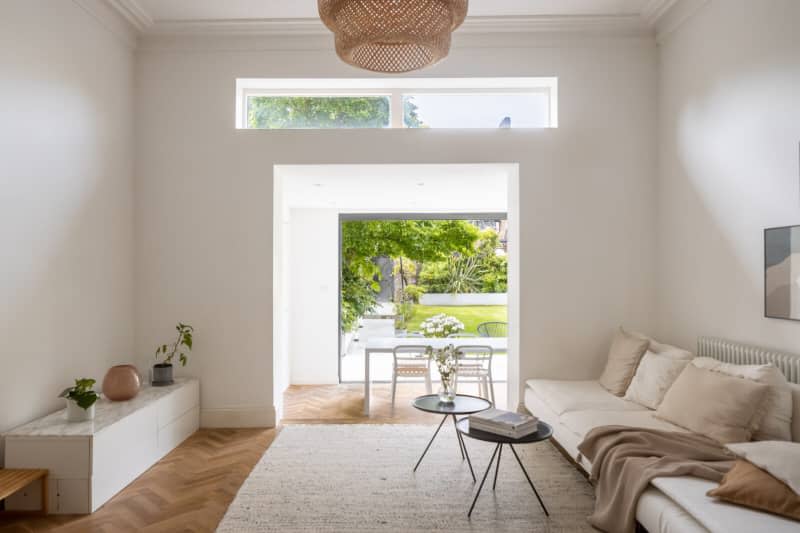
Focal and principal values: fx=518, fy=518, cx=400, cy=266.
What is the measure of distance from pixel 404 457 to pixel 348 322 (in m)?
3.38

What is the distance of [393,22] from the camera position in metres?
2.35

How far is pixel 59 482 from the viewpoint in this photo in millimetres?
2961

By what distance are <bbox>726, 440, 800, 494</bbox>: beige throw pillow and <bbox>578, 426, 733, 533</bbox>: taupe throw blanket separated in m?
0.17

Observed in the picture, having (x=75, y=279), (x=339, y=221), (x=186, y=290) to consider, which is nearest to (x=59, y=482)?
(x=75, y=279)

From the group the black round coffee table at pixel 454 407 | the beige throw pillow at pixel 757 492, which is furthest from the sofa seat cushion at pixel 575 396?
the beige throw pillow at pixel 757 492

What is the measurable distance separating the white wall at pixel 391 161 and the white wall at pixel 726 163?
27 cm

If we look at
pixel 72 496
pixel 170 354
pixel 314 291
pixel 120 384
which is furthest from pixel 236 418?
pixel 314 291

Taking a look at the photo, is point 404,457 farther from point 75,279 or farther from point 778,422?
point 75,279

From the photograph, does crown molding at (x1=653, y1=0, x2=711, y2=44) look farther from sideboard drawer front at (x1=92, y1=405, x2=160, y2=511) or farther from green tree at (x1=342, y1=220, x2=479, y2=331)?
sideboard drawer front at (x1=92, y1=405, x2=160, y2=511)

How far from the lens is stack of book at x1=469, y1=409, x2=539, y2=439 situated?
9.44 feet

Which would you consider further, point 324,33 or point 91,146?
point 324,33

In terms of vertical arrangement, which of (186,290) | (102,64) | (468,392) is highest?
(102,64)

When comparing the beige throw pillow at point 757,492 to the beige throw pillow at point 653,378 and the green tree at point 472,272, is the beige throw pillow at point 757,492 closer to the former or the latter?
the beige throw pillow at point 653,378

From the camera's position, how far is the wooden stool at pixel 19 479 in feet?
8.82
